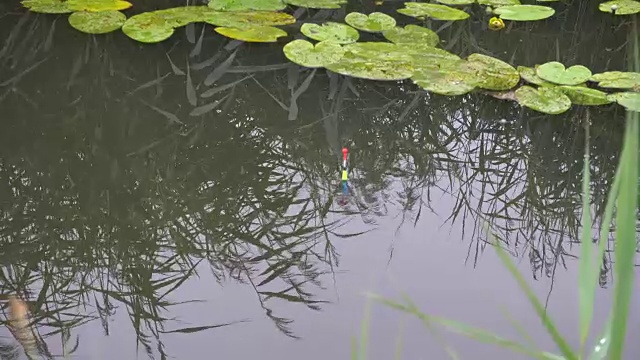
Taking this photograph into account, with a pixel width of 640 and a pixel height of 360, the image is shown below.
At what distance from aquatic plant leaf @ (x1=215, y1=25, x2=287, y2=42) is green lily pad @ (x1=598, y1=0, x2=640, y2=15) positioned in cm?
122

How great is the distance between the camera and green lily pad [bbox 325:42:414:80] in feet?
7.54

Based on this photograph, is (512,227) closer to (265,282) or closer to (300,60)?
(265,282)

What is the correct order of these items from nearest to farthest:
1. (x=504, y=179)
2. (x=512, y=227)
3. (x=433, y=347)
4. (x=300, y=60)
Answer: (x=433, y=347) → (x=512, y=227) → (x=504, y=179) → (x=300, y=60)

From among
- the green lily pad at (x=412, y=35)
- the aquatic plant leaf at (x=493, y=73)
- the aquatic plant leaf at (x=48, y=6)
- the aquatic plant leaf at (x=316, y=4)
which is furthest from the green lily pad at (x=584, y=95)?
the aquatic plant leaf at (x=48, y=6)

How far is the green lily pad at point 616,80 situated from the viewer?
231 cm

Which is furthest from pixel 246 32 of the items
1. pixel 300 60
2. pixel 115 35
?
pixel 115 35

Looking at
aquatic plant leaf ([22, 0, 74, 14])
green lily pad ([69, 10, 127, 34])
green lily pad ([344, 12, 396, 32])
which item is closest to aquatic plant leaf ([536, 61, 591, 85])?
green lily pad ([344, 12, 396, 32])

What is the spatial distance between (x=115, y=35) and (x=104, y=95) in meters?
0.33

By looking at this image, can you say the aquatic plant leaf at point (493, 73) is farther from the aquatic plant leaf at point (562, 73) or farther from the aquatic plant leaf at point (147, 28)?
the aquatic plant leaf at point (147, 28)

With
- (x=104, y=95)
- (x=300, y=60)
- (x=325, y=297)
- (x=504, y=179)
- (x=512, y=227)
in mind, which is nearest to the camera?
(x=325, y=297)

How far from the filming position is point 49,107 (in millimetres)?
2143

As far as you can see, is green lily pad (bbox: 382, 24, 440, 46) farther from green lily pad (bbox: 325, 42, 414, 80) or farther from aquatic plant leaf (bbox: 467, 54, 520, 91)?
aquatic plant leaf (bbox: 467, 54, 520, 91)

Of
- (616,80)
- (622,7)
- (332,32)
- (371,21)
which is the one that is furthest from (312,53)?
(622,7)

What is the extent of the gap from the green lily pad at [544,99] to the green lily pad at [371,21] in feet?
1.74
